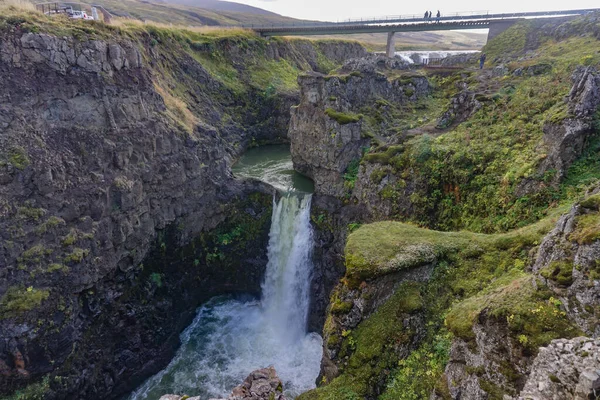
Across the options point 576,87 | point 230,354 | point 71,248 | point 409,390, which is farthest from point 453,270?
point 71,248

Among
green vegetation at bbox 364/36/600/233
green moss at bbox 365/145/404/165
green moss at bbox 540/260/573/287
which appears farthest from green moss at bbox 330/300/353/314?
green moss at bbox 365/145/404/165

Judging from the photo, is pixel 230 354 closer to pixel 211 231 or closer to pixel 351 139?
pixel 211 231

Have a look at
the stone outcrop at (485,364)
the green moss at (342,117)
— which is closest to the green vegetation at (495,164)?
the green moss at (342,117)

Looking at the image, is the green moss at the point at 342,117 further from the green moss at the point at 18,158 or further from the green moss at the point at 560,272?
the green moss at the point at 560,272

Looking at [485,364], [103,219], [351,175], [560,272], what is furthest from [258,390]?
[351,175]

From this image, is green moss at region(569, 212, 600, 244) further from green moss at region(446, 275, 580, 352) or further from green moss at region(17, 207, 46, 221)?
green moss at region(17, 207, 46, 221)

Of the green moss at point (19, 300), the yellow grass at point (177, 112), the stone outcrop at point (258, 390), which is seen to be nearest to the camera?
the stone outcrop at point (258, 390)
